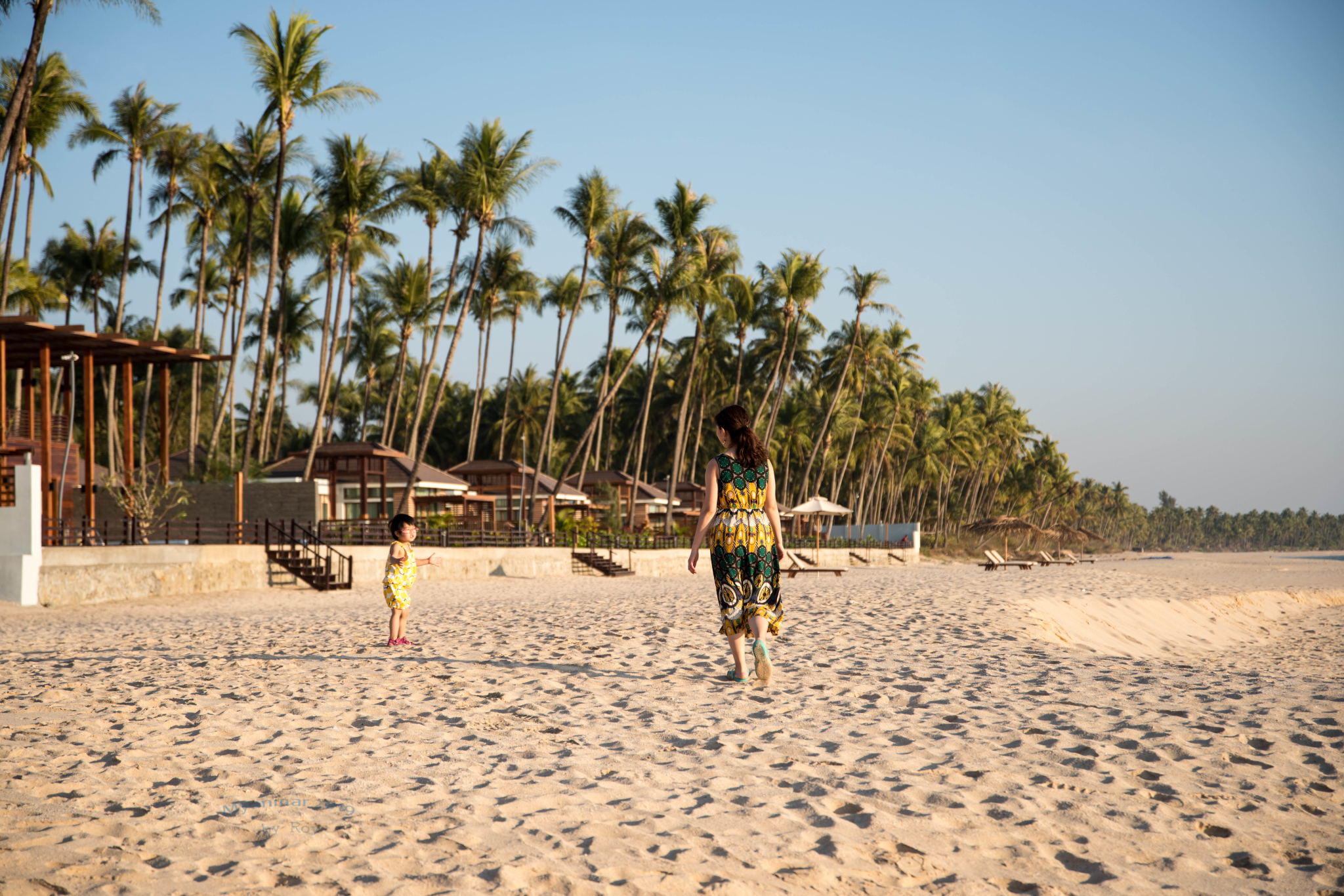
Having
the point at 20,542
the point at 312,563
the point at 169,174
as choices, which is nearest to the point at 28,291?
the point at 169,174

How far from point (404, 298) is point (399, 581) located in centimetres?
3234

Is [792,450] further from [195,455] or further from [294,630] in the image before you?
[294,630]

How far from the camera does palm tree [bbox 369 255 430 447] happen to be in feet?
125

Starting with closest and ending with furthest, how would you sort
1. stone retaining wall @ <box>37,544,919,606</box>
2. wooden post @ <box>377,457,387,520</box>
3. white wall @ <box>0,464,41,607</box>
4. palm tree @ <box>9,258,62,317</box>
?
white wall @ <box>0,464,41,607</box>, stone retaining wall @ <box>37,544,919,606</box>, wooden post @ <box>377,457,387,520</box>, palm tree @ <box>9,258,62,317</box>

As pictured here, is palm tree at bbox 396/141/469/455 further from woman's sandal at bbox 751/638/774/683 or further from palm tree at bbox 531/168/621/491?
woman's sandal at bbox 751/638/774/683


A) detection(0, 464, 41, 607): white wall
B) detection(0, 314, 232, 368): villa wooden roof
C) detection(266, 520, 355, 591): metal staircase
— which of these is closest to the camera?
detection(0, 464, 41, 607): white wall

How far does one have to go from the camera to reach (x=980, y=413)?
7844 centimetres

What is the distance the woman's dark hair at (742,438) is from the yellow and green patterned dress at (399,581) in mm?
3978

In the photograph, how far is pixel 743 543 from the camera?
5.49 metres

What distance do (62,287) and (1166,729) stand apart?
43.4 m

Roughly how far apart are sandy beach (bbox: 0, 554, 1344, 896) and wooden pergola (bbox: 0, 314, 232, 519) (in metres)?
12.4

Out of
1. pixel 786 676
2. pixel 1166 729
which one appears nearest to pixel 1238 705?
pixel 1166 729

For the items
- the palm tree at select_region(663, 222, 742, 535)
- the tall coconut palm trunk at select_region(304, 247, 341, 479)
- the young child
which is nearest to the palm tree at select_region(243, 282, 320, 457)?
the tall coconut palm trunk at select_region(304, 247, 341, 479)

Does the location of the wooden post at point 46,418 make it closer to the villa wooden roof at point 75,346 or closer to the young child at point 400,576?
the villa wooden roof at point 75,346
